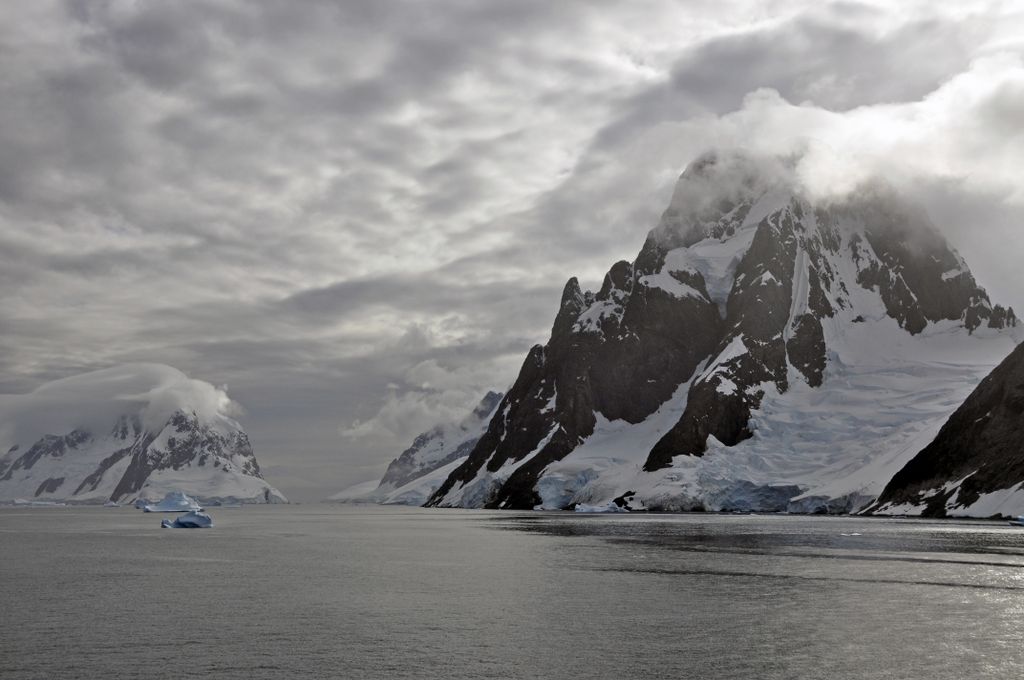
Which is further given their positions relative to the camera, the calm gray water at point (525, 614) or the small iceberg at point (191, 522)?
the small iceberg at point (191, 522)

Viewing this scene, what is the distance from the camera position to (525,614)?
56.8m

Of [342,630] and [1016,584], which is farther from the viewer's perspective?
[1016,584]

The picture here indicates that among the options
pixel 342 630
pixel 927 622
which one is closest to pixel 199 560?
pixel 342 630

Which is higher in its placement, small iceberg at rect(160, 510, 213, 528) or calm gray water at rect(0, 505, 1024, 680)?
small iceberg at rect(160, 510, 213, 528)

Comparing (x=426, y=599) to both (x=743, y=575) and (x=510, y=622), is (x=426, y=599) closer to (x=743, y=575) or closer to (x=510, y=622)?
(x=510, y=622)

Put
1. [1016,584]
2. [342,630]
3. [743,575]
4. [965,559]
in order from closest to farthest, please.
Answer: [342,630] → [1016,584] → [743,575] → [965,559]

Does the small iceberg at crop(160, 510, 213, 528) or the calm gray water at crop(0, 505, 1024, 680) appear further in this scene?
the small iceberg at crop(160, 510, 213, 528)

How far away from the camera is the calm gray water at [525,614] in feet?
137

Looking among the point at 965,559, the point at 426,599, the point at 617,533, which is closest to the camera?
the point at 426,599

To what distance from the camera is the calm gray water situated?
4166cm

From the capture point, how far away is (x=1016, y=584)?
6806 cm

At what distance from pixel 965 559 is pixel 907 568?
10855 mm

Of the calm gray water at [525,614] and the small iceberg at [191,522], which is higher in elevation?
the small iceberg at [191,522]

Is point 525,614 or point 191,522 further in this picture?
point 191,522
